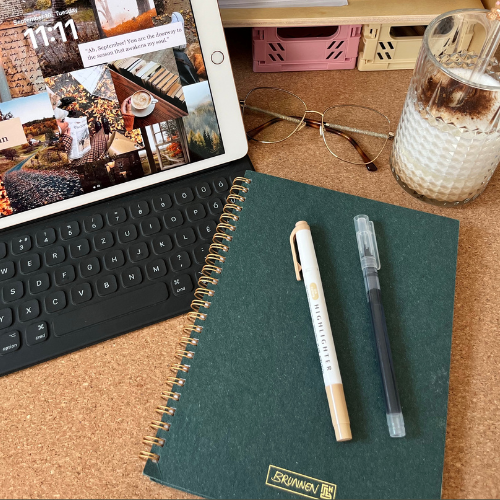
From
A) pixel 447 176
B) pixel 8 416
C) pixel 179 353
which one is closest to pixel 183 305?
pixel 179 353

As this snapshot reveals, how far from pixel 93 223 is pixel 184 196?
114mm

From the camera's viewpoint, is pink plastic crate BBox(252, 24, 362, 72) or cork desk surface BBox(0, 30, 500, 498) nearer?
cork desk surface BBox(0, 30, 500, 498)

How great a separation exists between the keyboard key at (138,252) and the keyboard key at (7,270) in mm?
129

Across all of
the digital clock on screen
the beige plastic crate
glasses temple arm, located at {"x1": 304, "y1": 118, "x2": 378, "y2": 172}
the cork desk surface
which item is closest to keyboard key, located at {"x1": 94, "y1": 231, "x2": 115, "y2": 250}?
the cork desk surface

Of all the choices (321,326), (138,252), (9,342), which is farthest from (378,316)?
(9,342)

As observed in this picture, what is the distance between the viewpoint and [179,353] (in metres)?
0.46

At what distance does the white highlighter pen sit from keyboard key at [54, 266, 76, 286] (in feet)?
0.81

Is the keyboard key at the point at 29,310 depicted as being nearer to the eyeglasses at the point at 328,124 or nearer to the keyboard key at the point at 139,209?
the keyboard key at the point at 139,209

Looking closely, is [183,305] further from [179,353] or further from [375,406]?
[375,406]

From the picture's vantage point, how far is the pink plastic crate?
2.32 feet

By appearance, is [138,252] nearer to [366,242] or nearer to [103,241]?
[103,241]

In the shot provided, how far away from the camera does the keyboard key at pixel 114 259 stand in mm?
529

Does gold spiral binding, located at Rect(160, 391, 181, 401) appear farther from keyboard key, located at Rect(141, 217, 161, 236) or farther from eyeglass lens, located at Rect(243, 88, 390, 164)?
eyeglass lens, located at Rect(243, 88, 390, 164)

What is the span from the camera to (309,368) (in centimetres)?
45
